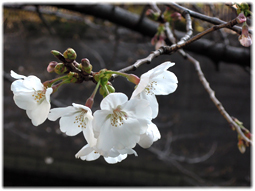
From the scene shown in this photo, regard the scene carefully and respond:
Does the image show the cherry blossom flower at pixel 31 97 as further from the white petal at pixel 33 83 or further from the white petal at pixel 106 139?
the white petal at pixel 106 139

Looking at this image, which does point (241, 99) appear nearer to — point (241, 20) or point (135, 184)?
point (135, 184)

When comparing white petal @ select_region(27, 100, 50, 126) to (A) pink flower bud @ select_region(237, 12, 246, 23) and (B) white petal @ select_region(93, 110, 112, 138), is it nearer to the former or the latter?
(B) white petal @ select_region(93, 110, 112, 138)

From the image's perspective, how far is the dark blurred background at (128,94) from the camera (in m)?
2.25

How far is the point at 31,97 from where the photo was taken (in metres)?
0.50

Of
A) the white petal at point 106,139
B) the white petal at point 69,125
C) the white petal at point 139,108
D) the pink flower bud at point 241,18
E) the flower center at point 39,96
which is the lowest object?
the white petal at point 106,139

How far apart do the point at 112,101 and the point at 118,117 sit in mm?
53

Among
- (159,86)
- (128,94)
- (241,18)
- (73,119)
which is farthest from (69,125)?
(128,94)

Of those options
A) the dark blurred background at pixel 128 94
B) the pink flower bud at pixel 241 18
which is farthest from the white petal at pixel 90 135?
the dark blurred background at pixel 128 94

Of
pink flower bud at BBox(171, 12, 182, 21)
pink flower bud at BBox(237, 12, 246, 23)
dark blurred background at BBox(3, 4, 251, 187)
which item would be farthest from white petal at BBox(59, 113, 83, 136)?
dark blurred background at BBox(3, 4, 251, 187)

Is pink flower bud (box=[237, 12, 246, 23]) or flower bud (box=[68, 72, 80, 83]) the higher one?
pink flower bud (box=[237, 12, 246, 23])

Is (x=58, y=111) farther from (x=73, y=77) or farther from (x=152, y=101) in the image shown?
(x=152, y=101)

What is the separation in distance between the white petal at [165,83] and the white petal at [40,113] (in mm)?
234

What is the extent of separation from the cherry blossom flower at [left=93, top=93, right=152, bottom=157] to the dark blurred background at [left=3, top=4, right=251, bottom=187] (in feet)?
5.52

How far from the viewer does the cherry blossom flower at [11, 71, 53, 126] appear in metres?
0.49
